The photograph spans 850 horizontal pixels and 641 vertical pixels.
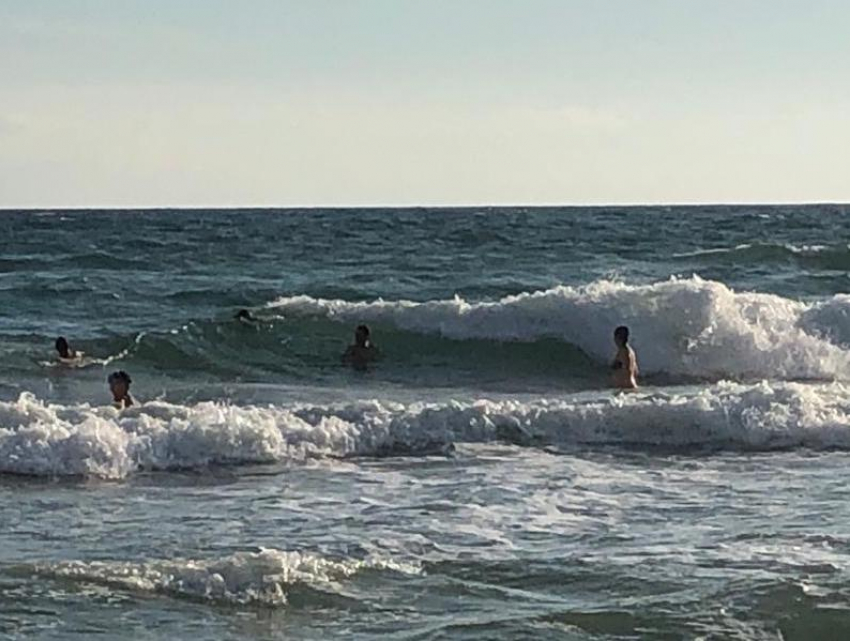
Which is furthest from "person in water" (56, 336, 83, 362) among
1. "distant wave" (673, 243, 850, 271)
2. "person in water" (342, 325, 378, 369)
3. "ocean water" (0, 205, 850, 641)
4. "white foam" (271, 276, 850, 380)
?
"distant wave" (673, 243, 850, 271)

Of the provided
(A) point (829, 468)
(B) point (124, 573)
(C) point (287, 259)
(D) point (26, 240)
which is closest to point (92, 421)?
(B) point (124, 573)

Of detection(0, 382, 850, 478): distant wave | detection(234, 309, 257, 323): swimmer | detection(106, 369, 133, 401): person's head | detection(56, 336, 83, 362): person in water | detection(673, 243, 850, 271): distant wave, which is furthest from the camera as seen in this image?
detection(673, 243, 850, 271): distant wave

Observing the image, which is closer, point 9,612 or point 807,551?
point 9,612

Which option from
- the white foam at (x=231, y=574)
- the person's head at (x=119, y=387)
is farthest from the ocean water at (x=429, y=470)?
the person's head at (x=119, y=387)

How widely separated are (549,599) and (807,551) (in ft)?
5.61

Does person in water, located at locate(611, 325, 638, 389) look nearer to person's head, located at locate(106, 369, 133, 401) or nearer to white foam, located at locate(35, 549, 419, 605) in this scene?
person's head, located at locate(106, 369, 133, 401)

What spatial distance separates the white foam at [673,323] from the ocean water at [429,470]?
49mm

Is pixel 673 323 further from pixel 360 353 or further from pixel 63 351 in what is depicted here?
pixel 63 351

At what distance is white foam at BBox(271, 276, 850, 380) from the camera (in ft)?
67.4

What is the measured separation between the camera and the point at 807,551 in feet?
29.6

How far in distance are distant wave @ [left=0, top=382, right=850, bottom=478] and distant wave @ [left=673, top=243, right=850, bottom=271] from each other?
67.6 feet

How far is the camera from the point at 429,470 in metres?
12.2

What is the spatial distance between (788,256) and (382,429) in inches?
960

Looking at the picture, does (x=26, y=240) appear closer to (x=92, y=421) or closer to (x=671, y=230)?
(x=671, y=230)
